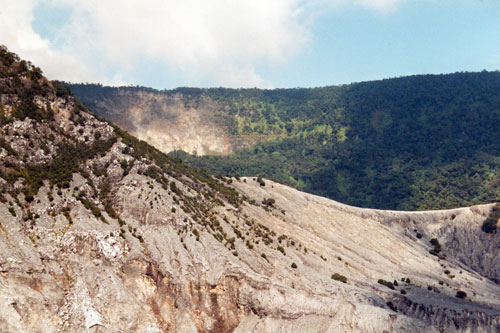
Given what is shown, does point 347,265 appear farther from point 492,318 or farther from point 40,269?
point 40,269

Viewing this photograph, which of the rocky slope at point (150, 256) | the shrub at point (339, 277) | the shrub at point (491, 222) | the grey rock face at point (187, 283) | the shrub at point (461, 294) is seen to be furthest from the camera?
the shrub at point (491, 222)

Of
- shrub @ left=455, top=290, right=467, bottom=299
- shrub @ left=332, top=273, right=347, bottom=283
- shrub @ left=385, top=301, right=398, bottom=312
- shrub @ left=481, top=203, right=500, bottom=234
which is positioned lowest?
shrub @ left=455, top=290, right=467, bottom=299

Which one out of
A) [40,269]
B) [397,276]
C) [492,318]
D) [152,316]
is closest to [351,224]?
[397,276]

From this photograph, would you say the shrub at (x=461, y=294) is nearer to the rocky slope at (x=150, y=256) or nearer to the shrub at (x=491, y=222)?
the rocky slope at (x=150, y=256)

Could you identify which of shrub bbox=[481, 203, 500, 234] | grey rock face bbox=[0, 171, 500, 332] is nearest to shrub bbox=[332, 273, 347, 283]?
grey rock face bbox=[0, 171, 500, 332]

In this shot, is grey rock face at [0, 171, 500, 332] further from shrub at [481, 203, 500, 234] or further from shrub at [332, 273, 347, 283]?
shrub at [481, 203, 500, 234]

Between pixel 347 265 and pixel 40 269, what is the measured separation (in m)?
51.5

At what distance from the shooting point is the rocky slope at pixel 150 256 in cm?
5906

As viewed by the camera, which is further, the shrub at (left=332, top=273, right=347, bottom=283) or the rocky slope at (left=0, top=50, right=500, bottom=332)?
the shrub at (left=332, top=273, right=347, bottom=283)

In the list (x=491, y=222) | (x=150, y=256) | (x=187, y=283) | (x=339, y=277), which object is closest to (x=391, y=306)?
(x=339, y=277)

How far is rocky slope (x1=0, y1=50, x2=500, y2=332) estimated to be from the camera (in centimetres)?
5906

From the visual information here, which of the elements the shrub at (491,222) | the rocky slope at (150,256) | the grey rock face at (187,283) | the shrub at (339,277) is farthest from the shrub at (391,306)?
the shrub at (491,222)

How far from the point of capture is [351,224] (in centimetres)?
11488

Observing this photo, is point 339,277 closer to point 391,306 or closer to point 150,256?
point 391,306
